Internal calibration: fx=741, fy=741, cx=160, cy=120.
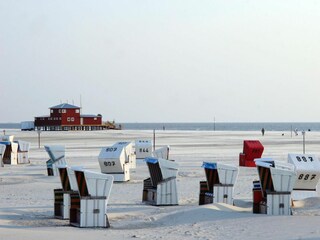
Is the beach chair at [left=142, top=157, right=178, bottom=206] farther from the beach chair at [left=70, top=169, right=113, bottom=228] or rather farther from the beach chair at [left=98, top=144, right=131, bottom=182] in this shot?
the beach chair at [left=98, top=144, right=131, bottom=182]

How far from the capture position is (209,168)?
1781 centimetres

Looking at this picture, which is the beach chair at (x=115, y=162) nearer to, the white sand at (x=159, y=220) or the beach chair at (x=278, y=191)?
the white sand at (x=159, y=220)

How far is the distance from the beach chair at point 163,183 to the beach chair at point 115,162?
5466mm

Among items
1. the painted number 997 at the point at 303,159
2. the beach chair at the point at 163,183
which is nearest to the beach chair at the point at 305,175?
the painted number 997 at the point at 303,159

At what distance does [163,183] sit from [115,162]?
6.10 metres

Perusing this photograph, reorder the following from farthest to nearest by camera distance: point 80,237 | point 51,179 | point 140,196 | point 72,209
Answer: point 51,179
point 140,196
point 72,209
point 80,237

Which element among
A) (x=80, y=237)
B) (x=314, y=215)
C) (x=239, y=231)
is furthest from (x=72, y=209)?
(x=314, y=215)

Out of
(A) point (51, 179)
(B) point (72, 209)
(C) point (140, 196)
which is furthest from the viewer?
(A) point (51, 179)

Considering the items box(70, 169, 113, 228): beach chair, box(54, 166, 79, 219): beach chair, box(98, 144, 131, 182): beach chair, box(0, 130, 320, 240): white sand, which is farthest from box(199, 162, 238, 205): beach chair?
box(98, 144, 131, 182): beach chair

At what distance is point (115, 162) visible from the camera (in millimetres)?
24453

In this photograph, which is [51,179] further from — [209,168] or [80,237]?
[80,237]

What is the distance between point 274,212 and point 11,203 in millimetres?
6868

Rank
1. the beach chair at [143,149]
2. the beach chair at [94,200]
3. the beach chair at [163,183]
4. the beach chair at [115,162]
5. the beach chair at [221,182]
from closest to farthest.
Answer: the beach chair at [94,200]
the beach chair at [221,182]
the beach chair at [163,183]
the beach chair at [115,162]
the beach chair at [143,149]

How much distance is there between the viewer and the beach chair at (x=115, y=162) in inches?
957
